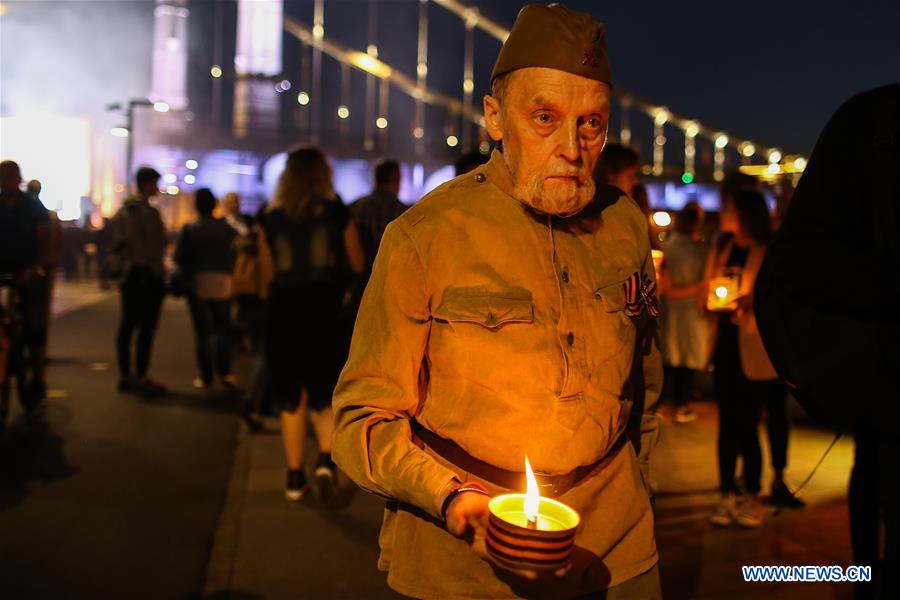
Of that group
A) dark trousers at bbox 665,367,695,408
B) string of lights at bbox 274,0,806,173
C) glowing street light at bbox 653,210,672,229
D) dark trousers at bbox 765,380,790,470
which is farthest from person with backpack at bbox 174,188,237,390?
string of lights at bbox 274,0,806,173

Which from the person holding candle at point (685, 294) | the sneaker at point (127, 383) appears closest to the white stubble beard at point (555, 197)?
the person holding candle at point (685, 294)

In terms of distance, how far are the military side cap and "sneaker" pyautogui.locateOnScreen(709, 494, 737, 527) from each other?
3.23 meters

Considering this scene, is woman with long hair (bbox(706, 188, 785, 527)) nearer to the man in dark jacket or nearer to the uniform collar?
the man in dark jacket

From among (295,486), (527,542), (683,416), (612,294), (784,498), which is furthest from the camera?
(683,416)

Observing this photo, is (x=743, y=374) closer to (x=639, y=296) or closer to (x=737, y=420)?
(x=737, y=420)

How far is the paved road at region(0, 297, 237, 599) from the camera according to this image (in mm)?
3760

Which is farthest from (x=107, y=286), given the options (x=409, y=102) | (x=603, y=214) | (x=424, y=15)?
(x=409, y=102)

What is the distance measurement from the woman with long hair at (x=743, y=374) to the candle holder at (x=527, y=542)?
10.6 feet

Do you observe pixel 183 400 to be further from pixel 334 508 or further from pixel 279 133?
pixel 279 133

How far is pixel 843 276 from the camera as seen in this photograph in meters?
1.38

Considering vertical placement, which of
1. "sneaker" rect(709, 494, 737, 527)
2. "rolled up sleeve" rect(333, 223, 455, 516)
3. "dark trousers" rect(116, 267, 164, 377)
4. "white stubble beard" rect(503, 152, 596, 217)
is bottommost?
"sneaker" rect(709, 494, 737, 527)

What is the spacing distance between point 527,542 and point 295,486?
3.80 m

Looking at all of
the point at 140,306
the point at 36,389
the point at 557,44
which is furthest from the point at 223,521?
the point at 140,306

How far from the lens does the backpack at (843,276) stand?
1333 mm
